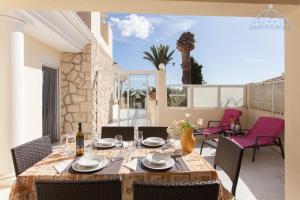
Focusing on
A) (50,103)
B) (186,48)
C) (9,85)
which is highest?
(186,48)

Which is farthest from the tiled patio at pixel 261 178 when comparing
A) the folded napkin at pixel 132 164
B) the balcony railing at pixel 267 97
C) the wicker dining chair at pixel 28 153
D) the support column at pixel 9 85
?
the support column at pixel 9 85

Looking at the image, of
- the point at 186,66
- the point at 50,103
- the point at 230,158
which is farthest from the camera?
the point at 186,66

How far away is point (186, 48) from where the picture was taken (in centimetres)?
1227

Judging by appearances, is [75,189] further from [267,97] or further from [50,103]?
[267,97]

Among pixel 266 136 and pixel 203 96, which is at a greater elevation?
pixel 203 96

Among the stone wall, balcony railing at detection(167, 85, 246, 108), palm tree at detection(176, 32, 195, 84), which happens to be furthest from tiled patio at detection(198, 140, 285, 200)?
palm tree at detection(176, 32, 195, 84)

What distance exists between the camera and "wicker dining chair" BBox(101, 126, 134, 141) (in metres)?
3.33

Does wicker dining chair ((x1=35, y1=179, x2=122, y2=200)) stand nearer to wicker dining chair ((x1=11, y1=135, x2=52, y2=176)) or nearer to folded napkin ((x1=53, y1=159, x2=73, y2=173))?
folded napkin ((x1=53, y1=159, x2=73, y2=173))

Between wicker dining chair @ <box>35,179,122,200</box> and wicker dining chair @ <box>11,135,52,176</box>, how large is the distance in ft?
2.96

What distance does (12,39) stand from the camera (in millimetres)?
3311

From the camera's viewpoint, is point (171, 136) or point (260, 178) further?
point (260, 178)

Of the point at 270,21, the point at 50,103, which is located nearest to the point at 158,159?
the point at 270,21

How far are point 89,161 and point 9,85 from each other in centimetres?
199

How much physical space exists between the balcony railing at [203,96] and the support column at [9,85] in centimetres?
464
